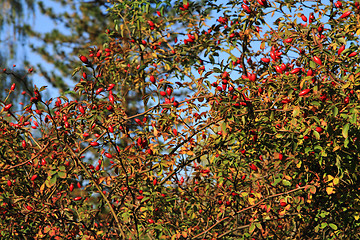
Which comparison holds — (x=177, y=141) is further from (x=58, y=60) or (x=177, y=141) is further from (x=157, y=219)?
(x=58, y=60)

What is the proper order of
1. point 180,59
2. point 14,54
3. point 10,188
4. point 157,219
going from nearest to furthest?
1. point 157,219
2. point 10,188
3. point 180,59
4. point 14,54

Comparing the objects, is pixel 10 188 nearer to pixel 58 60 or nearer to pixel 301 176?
pixel 301 176

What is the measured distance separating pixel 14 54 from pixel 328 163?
1760 centimetres

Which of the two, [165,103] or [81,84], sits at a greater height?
[81,84]

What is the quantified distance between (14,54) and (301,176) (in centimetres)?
1734

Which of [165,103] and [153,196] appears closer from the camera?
[165,103]

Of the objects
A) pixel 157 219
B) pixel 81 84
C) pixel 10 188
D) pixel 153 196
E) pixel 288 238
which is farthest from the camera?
pixel 288 238

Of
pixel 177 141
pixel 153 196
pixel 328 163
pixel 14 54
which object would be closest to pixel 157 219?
pixel 153 196

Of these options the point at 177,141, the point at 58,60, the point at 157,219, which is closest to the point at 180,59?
the point at 177,141

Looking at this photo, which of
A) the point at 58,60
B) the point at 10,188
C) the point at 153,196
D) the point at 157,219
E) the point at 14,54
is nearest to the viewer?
the point at 153,196

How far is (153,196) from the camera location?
329 cm

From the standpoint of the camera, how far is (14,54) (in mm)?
18281

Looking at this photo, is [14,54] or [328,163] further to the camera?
[14,54]

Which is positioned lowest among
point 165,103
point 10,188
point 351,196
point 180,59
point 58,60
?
point 351,196
